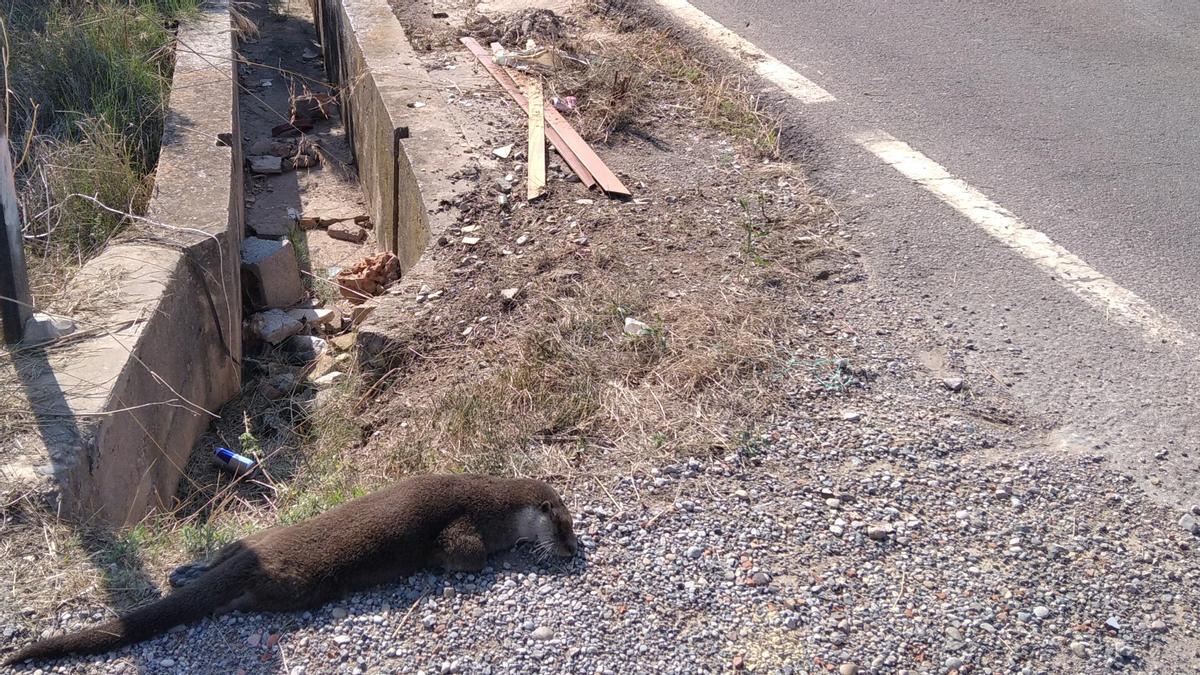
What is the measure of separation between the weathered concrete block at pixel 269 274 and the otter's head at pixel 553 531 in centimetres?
369

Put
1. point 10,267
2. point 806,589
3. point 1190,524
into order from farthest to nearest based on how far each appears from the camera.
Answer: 1. point 10,267
2. point 1190,524
3. point 806,589

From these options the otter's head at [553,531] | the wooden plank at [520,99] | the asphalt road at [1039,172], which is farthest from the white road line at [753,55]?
the otter's head at [553,531]

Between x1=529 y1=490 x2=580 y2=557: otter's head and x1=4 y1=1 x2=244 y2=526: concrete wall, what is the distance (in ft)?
4.79

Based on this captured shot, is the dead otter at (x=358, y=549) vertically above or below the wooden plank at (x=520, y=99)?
below

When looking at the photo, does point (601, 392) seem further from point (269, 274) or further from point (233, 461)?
point (269, 274)

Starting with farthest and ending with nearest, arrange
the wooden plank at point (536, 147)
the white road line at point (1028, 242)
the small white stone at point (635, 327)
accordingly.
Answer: the wooden plank at point (536, 147) → the white road line at point (1028, 242) → the small white stone at point (635, 327)

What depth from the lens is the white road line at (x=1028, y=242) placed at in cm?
425

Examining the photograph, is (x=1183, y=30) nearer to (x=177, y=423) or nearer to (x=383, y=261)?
(x=383, y=261)

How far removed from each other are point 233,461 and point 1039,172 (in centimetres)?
456

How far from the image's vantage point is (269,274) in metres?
6.03

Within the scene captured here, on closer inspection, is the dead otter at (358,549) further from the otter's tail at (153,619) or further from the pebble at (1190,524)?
the pebble at (1190,524)

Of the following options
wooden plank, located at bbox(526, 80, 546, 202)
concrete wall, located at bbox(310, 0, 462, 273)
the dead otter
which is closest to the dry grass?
the dead otter

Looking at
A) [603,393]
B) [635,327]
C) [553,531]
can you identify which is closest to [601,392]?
[603,393]

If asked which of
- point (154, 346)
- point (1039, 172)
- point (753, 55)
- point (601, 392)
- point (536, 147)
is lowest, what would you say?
point (154, 346)
